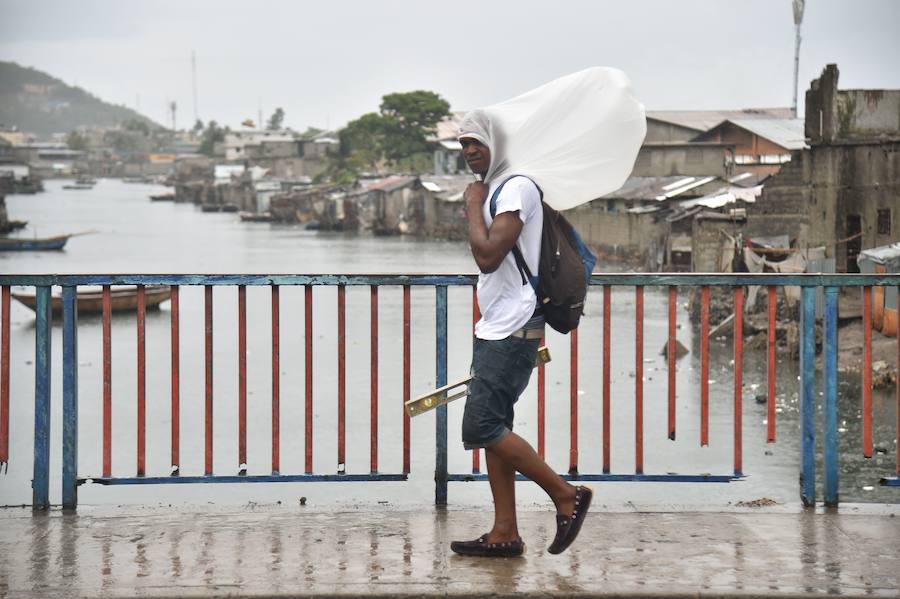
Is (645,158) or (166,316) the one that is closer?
(166,316)

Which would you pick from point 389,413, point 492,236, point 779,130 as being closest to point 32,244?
point 779,130

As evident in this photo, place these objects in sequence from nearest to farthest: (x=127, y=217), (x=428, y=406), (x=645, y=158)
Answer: (x=428, y=406), (x=645, y=158), (x=127, y=217)

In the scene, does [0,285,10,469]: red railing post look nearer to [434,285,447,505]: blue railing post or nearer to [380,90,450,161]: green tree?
[434,285,447,505]: blue railing post

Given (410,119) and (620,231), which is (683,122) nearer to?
(620,231)

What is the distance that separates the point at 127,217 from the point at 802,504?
381ft

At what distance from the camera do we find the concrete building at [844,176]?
23.1m

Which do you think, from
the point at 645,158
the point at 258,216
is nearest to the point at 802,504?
the point at 645,158

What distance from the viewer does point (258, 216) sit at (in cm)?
10900

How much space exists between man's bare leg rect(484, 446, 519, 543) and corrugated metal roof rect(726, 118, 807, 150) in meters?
41.6

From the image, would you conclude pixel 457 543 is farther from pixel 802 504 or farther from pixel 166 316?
pixel 166 316

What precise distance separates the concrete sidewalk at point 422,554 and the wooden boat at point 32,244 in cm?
6234

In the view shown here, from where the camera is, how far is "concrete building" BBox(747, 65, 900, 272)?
75.7 ft

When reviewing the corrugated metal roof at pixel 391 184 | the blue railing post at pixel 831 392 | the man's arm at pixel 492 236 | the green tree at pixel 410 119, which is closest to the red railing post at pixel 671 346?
the blue railing post at pixel 831 392

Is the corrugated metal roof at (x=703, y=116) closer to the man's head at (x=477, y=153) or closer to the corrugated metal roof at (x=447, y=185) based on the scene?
the corrugated metal roof at (x=447, y=185)
